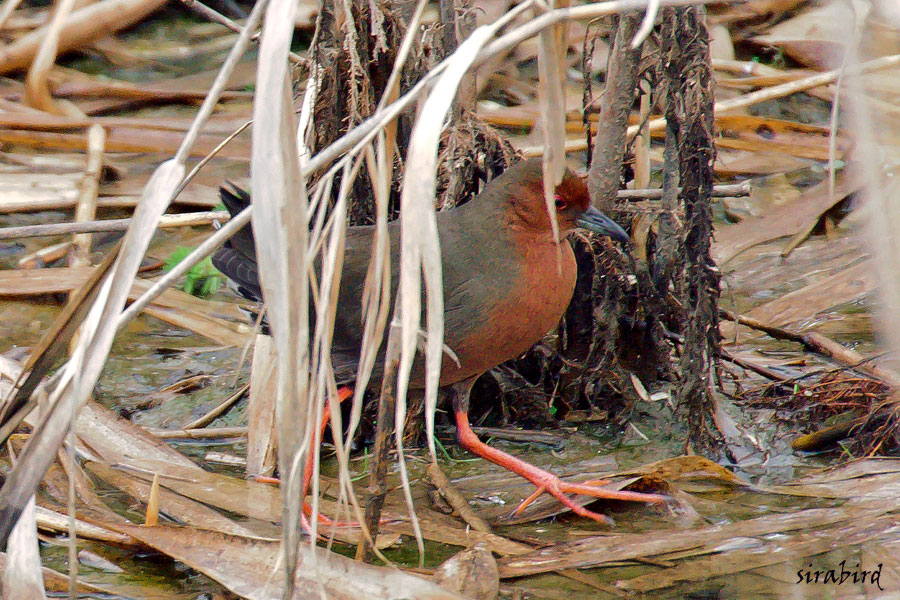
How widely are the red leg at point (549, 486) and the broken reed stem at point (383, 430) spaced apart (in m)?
0.86

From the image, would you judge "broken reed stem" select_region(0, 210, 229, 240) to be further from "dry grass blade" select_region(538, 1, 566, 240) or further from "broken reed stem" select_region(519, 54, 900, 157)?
"broken reed stem" select_region(519, 54, 900, 157)

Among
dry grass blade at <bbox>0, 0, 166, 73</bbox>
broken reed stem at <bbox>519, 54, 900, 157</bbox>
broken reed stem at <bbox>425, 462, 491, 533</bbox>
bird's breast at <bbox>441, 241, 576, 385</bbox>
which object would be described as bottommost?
broken reed stem at <bbox>425, 462, 491, 533</bbox>

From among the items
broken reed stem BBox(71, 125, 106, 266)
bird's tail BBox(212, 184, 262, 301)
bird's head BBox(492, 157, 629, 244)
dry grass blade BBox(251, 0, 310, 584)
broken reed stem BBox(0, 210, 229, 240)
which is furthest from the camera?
broken reed stem BBox(71, 125, 106, 266)

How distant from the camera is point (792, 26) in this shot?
20.6 feet

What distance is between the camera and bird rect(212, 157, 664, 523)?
3.07 meters

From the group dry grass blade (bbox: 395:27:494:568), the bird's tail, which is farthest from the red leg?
A: dry grass blade (bbox: 395:27:494:568)

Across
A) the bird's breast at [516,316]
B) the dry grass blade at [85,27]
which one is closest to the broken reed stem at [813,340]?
the bird's breast at [516,316]

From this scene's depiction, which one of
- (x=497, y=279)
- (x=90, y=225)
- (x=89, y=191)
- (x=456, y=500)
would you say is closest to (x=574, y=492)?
(x=456, y=500)

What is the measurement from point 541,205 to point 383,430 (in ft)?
4.34

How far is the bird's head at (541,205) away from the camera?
10.3 feet

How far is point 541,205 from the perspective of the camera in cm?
316

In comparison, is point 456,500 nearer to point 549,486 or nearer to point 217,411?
point 549,486

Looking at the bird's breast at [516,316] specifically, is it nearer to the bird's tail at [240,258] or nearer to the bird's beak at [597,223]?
the bird's beak at [597,223]

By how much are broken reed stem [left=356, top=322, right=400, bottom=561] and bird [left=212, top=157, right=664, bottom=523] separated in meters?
0.84
